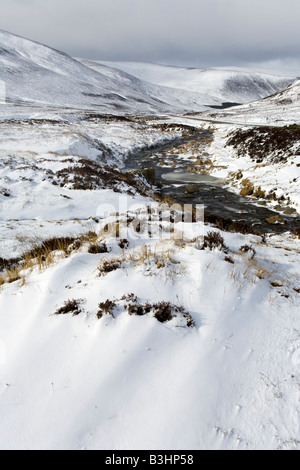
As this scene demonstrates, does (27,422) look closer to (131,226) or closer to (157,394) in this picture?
(157,394)

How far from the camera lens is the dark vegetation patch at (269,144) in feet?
63.4

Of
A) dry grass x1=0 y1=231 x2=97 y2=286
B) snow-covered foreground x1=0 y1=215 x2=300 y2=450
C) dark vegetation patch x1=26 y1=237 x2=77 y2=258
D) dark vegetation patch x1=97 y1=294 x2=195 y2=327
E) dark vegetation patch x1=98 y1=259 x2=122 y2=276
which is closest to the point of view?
snow-covered foreground x1=0 y1=215 x2=300 y2=450

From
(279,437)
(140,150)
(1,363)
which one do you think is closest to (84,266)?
(1,363)

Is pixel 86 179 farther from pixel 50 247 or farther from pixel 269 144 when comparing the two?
pixel 269 144

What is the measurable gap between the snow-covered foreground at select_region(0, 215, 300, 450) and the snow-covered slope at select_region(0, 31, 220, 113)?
91.1 m

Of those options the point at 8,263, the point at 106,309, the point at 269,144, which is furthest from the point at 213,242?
the point at 269,144

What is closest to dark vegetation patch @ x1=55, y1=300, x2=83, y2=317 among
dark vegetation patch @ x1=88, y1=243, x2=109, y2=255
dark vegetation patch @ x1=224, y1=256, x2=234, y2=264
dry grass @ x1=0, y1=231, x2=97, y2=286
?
dry grass @ x1=0, y1=231, x2=97, y2=286

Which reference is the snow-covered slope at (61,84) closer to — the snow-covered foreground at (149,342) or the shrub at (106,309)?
the snow-covered foreground at (149,342)

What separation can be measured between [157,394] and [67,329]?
1362 millimetres

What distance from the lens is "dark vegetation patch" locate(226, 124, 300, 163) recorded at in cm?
1933

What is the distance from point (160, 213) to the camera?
A: 8.90m

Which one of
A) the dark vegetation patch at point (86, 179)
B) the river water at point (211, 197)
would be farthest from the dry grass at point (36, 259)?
the river water at point (211, 197)

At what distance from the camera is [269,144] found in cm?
2155

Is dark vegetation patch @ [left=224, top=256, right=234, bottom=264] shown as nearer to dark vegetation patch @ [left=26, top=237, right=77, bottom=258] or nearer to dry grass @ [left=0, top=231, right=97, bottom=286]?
dry grass @ [left=0, top=231, right=97, bottom=286]
